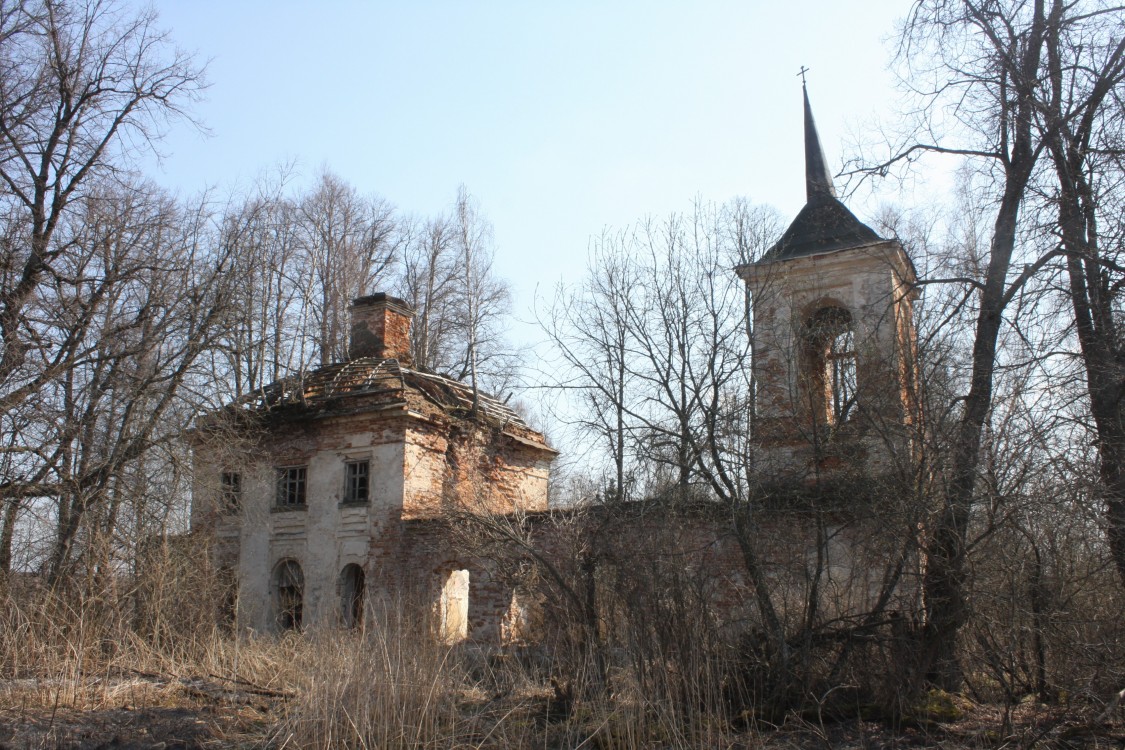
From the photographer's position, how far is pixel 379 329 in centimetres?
2102

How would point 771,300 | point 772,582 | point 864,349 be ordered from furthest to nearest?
point 771,300
point 864,349
point 772,582

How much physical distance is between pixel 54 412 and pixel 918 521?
10274 millimetres

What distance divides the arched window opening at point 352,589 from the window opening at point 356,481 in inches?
51.8

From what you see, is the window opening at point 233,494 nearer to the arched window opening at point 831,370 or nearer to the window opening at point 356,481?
the window opening at point 356,481

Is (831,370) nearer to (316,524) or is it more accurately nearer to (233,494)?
(316,524)

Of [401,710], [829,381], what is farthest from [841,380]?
[401,710]

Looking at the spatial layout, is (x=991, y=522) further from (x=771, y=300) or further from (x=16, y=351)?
(x=16, y=351)

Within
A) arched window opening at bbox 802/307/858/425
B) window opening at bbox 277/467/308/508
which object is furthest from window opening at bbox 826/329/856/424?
window opening at bbox 277/467/308/508

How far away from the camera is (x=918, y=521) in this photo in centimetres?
769

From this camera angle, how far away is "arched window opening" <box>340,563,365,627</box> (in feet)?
58.2

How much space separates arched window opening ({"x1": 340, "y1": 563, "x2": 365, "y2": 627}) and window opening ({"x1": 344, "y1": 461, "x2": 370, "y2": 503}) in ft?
4.32

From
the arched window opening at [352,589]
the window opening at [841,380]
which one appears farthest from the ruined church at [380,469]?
the window opening at [841,380]

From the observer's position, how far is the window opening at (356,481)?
18.0 metres

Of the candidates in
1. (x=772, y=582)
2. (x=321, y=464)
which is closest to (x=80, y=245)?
(x=321, y=464)
